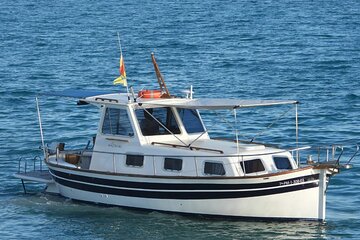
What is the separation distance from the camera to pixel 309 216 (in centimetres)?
3294

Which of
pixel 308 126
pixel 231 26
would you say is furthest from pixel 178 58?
pixel 308 126

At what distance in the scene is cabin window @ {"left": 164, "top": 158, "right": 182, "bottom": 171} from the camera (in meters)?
33.5

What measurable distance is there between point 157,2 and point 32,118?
70547 mm

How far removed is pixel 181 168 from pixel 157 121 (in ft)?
7.42

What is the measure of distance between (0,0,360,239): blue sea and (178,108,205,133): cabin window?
333cm

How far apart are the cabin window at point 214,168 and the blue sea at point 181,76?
5.03 ft

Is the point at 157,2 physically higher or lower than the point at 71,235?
higher

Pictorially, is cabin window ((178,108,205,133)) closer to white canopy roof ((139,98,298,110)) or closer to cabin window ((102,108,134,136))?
white canopy roof ((139,98,298,110))

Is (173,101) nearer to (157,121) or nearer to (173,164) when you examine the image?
(157,121)

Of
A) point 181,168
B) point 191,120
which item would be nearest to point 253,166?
point 181,168

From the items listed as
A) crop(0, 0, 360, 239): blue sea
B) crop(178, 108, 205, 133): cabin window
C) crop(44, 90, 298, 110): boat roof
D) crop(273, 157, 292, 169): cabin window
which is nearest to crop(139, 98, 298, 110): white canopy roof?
crop(44, 90, 298, 110): boat roof

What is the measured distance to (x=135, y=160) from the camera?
34312 mm

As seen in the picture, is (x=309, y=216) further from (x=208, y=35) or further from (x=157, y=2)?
(x=157, y=2)

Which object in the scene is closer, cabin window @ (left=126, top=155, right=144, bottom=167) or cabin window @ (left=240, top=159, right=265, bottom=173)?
cabin window @ (left=240, top=159, right=265, bottom=173)
